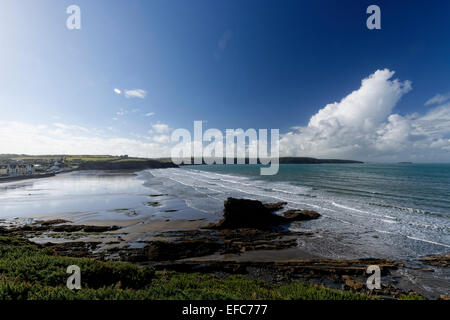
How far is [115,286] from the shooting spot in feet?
23.9

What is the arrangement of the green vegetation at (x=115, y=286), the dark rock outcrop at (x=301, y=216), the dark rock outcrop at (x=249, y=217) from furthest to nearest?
the dark rock outcrop at (x=301, y=216) → the dark rock outcrop at (x=249, y=217) → the green vegetation at (x=115, y=286)

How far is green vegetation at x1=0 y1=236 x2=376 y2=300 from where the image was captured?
5762 millimetres

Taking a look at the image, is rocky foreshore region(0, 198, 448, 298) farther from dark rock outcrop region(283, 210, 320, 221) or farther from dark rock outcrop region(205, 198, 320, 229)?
dark rock outcrop region(283, 210, 320, 221)

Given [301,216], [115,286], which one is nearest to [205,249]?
[115,286]

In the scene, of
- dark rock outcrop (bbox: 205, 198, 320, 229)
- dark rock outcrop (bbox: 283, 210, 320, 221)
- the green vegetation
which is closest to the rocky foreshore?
dark rock outcrop (bbox: 205, 198, 320, 229)

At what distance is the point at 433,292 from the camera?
31.4 ft

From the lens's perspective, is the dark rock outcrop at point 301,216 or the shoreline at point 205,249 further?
the dark rock outcrop at point 301,216

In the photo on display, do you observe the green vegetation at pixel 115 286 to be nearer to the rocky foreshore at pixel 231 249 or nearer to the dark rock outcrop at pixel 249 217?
the rocky foreshore at pixel 231 249

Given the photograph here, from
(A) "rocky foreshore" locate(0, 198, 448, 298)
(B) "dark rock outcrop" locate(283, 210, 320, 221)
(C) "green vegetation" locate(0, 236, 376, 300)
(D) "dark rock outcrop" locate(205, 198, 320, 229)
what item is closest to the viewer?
(C) "green vegetation" locate(0, 236, 376, 300)

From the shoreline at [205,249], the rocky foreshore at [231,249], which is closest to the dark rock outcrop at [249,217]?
the rocky foreshore at [231,249]

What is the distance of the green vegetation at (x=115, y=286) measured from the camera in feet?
18.9

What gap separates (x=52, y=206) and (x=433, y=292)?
44.5 m
